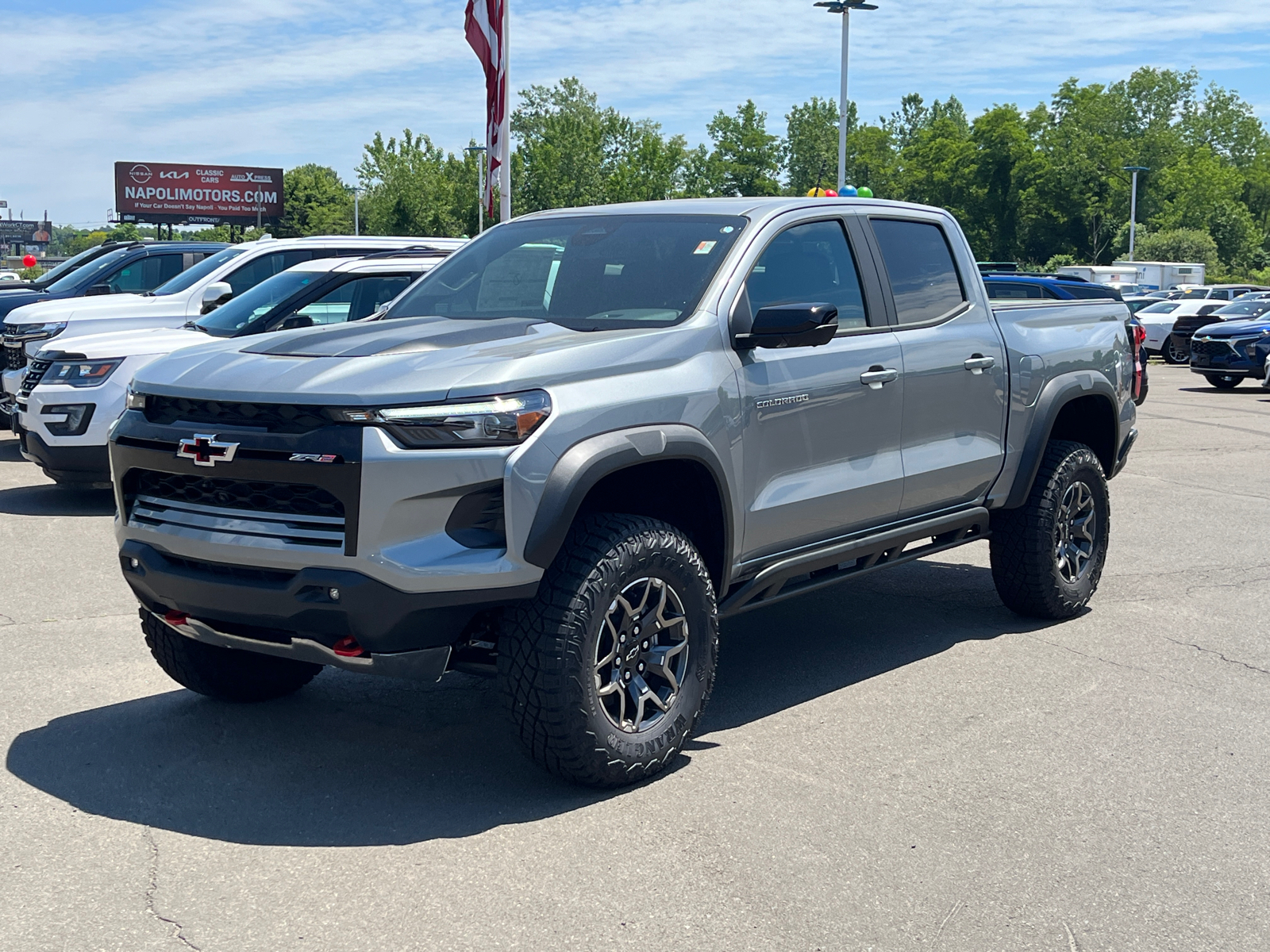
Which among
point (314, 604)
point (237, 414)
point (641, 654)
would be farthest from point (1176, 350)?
point (314, 604)

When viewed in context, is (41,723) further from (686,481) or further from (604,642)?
(686,481)

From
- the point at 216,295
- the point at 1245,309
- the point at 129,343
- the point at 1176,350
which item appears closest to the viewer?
the point at 129,343

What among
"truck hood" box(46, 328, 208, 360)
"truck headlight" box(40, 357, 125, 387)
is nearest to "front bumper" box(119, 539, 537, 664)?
"truck hood" box(46, 328, 208, 360)

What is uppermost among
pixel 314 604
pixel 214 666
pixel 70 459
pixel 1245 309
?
pixel 1245 309

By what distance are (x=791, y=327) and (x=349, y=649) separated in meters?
1.85

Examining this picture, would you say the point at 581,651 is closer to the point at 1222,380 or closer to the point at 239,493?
the point at 239,493

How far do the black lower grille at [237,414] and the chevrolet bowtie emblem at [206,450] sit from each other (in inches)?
2.5

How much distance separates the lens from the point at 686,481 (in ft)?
15.6

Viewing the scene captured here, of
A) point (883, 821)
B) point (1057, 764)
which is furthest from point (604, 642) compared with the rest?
point (1057, 764)

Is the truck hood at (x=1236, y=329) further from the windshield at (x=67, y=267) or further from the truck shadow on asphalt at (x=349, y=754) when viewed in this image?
the truck shadow on asphalt at (x=349, y=754)

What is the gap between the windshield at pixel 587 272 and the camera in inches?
195

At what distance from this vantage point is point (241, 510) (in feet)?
13.6

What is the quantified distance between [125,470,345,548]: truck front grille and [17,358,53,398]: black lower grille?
590 centimetres

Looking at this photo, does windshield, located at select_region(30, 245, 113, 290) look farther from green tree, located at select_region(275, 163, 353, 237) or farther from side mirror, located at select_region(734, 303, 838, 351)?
green tree, located at select_region(275, 163, 353, 237)
